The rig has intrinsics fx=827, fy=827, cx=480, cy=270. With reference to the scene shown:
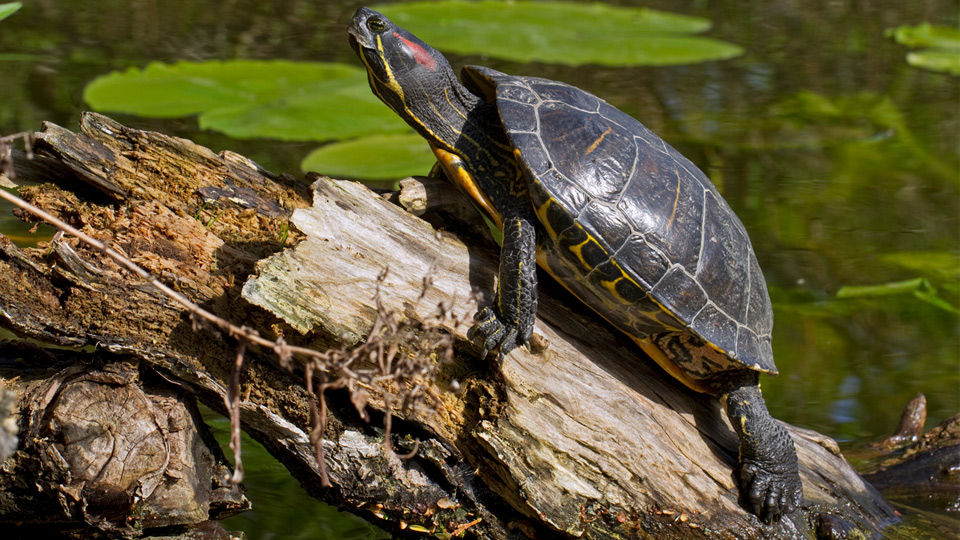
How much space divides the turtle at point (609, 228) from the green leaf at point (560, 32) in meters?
3.83

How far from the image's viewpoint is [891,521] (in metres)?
2.84

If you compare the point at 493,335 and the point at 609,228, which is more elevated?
the point at 609,228

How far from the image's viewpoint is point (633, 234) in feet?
8.32

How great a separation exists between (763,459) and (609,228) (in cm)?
85

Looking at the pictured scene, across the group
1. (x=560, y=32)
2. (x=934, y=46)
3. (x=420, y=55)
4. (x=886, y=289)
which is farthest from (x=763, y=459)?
(x=934, y=46)

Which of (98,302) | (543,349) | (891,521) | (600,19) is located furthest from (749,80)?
(98,302)

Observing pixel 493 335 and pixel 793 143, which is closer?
pixel 493 335

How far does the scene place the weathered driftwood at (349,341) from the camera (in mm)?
2189

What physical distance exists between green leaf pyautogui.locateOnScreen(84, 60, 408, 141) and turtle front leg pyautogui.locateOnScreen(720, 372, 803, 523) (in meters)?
3.02

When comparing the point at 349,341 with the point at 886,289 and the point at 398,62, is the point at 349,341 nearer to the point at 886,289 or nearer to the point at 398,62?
the point at 398,62

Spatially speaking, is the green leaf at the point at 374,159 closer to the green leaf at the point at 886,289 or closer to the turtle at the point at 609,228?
the turtle at the point at 609,228

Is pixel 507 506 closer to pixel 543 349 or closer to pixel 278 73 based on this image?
pixel 543 349

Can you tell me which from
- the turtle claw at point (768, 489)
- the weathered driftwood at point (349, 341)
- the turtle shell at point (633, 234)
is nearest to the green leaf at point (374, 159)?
the turtle shell at point (633, 234)

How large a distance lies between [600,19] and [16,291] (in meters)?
6.84
